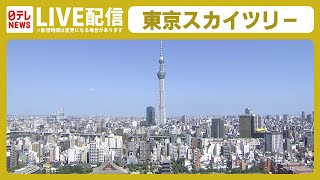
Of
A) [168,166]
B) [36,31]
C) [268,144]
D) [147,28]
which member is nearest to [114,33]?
[147,28]

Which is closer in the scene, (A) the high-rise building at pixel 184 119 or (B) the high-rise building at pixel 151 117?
(A) the high-rise building at pixel 184 119

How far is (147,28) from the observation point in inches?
75.6

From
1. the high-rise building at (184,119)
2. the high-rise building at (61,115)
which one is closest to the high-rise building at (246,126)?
the high-rise building at (184,119)

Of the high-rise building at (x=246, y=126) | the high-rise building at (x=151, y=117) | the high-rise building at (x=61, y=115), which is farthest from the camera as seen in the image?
the high-rise building at (x=151, y=117)

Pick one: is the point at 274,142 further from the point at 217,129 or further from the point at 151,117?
the point at 151,117

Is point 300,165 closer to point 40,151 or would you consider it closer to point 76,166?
point 76,166

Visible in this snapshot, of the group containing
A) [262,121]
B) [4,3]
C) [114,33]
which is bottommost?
[262,121]

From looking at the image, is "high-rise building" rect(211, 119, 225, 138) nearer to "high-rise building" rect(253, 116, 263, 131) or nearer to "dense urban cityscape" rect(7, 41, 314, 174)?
"dense urban cityscape" rect(7, 41, 314, 174)

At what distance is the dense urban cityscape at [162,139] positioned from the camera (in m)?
3.57

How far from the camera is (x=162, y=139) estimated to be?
14.6 feet

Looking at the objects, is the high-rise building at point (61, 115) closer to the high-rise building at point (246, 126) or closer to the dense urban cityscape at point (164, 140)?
the dense urban cityscape at point (164, 140)

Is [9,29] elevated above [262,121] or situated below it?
above

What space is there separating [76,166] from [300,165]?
4.96 ft

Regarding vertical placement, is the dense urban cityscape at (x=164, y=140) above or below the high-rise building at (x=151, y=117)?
below
